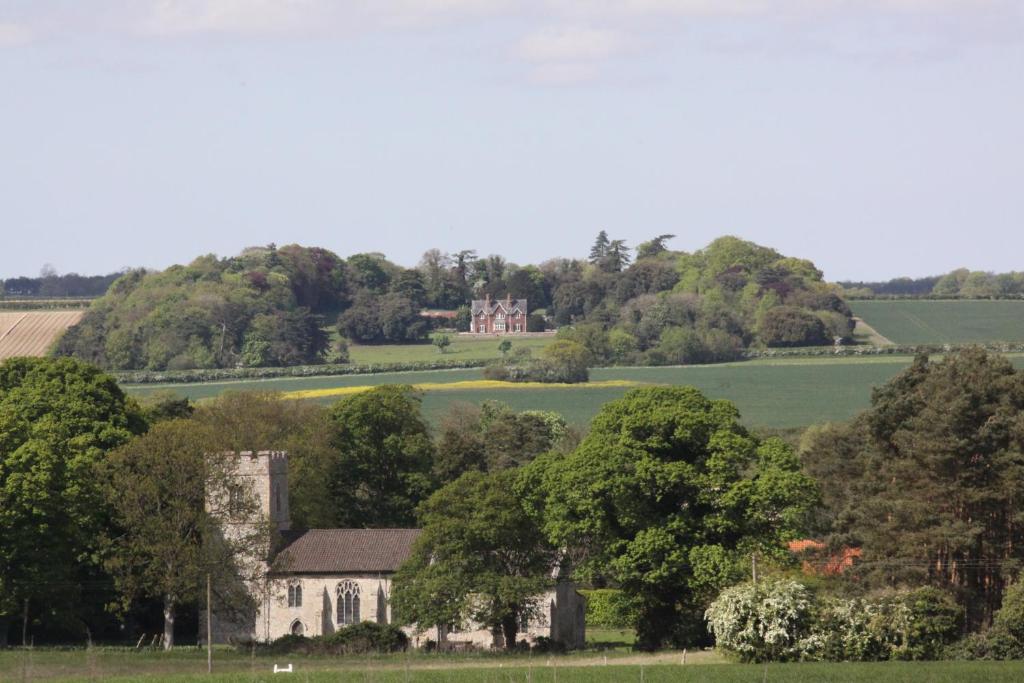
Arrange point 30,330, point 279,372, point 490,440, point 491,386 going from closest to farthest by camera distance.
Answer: point 490,440
point 491,386
point 30,330
point 279,372

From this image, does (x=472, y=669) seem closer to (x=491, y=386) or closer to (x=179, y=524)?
(x=179, y=524)

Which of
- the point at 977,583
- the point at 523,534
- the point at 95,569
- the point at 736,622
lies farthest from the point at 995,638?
the point at 95,569

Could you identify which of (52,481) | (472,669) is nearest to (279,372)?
(52,481)

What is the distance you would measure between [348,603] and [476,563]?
5452 millimetres

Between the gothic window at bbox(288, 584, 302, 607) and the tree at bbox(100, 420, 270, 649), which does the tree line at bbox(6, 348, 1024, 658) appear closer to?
the tree at bbox(100, 420, 270, 649)

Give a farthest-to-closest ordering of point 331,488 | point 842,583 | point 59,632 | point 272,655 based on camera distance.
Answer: point 331,488
point 842,583
point 59,632
point 272,655

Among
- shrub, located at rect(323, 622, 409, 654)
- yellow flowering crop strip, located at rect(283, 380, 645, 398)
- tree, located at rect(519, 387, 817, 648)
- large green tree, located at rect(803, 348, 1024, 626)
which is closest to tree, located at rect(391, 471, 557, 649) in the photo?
shrub, located at rect(323, 622, 409, 654)

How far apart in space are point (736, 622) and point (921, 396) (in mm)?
16375

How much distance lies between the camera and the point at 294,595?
6291cm

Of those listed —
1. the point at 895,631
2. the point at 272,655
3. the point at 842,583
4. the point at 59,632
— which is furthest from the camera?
→ the point at 842,583

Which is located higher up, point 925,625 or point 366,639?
point 925,625

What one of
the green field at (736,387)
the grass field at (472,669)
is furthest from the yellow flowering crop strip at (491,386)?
the grass field at (472,669)

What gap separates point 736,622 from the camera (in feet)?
170

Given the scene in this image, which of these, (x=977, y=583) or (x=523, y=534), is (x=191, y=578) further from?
(x=977, y=583)
